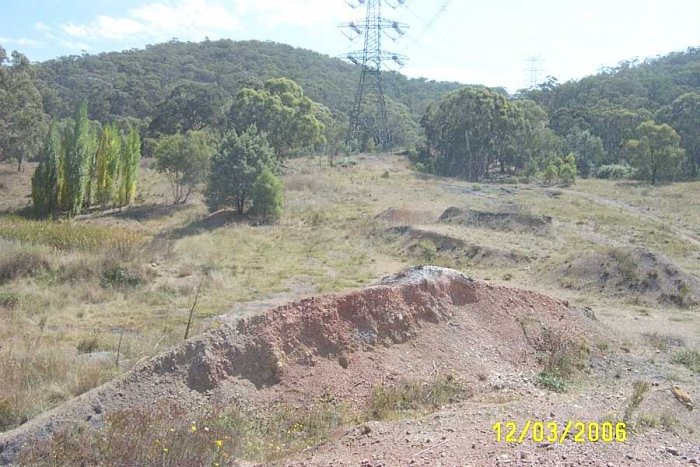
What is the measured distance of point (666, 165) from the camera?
46.6 meters

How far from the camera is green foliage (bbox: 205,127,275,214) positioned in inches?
1079

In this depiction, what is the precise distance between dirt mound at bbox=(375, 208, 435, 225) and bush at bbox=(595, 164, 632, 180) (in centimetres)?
3046

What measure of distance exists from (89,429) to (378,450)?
9.88ft

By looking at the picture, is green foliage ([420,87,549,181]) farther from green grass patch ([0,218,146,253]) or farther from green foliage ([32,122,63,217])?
green grass patch ([0,218,146,253])

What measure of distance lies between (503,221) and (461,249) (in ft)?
16.2

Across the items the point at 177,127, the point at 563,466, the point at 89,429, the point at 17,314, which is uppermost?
the point at 177,127

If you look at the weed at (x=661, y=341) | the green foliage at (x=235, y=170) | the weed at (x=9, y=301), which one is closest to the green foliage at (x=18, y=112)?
the green foliage at (x=235, y=170)

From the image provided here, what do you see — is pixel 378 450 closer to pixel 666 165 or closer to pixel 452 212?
pixel 452 212

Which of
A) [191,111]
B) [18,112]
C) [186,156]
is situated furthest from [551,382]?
[191,111]

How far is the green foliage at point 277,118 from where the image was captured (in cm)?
4078

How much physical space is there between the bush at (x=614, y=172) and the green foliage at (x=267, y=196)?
117ft

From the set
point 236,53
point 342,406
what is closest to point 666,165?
point 342,406

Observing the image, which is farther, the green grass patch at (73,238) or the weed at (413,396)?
the green grass patch at (73,238)
